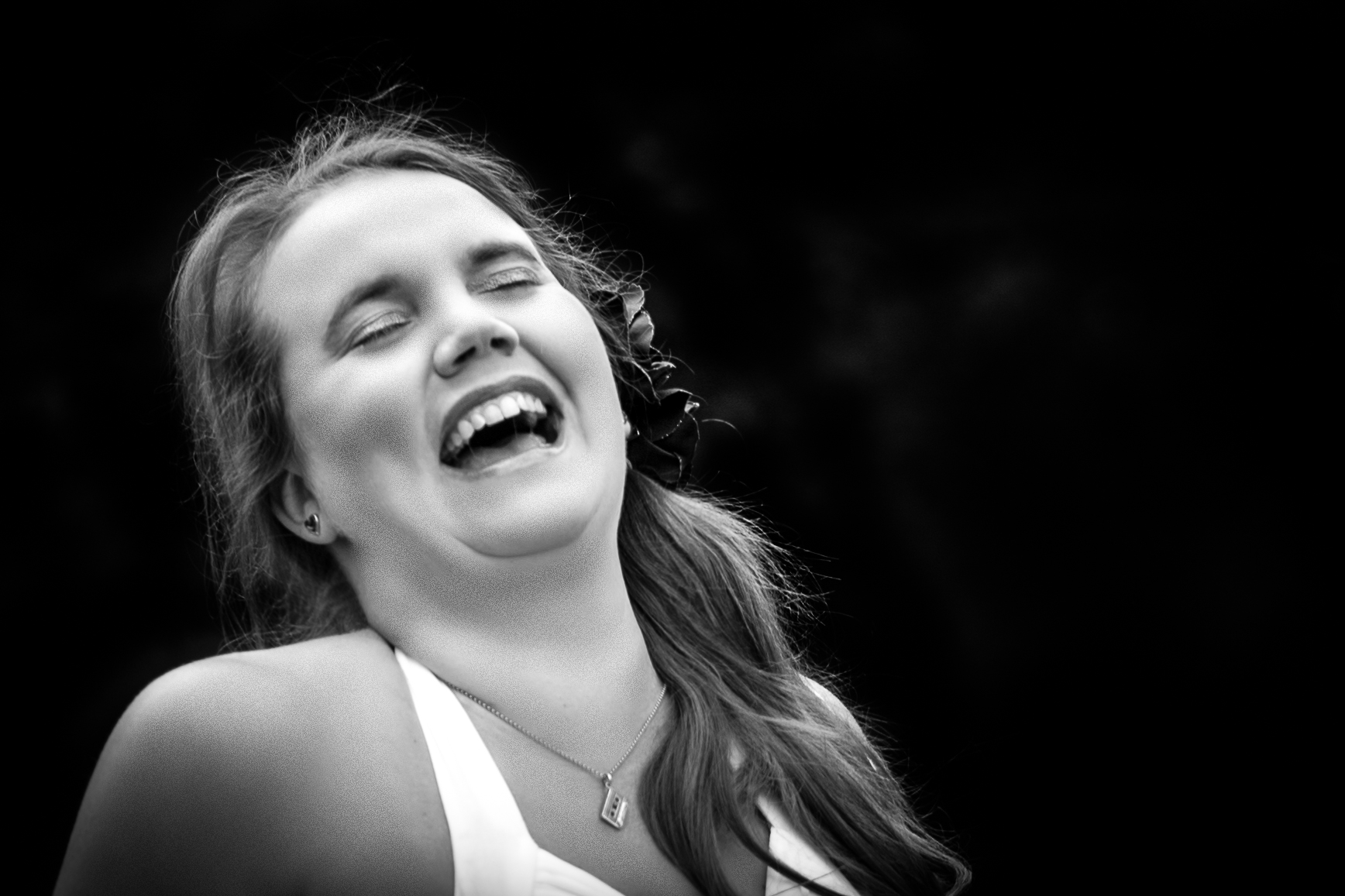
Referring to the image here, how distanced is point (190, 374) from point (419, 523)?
2.15 feet

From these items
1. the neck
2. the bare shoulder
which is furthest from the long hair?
the bare shoulder

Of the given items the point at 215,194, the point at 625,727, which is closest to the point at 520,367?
the point at 625,727

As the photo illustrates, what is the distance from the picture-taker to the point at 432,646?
1712 mm

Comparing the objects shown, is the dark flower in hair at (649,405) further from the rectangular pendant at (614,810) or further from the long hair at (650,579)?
the rectangular pendant at (614,810)

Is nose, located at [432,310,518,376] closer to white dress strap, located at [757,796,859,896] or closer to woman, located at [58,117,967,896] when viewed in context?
woman, located at [58,117,967,896]

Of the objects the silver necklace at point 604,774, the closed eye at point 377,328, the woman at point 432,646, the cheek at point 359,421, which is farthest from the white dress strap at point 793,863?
the closed eye at point 377,328

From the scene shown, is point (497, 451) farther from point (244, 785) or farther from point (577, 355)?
point (244, 785)

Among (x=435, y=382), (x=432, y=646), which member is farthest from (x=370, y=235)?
(x=432, y=646)

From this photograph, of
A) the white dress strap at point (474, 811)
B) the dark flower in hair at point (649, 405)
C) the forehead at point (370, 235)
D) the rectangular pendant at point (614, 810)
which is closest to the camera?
the white dress strap at point (474, 811)

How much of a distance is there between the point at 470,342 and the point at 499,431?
0.15 meters

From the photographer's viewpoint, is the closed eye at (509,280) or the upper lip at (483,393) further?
the closed eye at (509,280)

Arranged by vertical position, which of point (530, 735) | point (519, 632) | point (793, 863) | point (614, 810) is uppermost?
point (519, 632)

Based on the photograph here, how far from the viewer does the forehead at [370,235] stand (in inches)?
68.7

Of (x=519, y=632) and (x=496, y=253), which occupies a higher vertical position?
(x=496, y=253)
